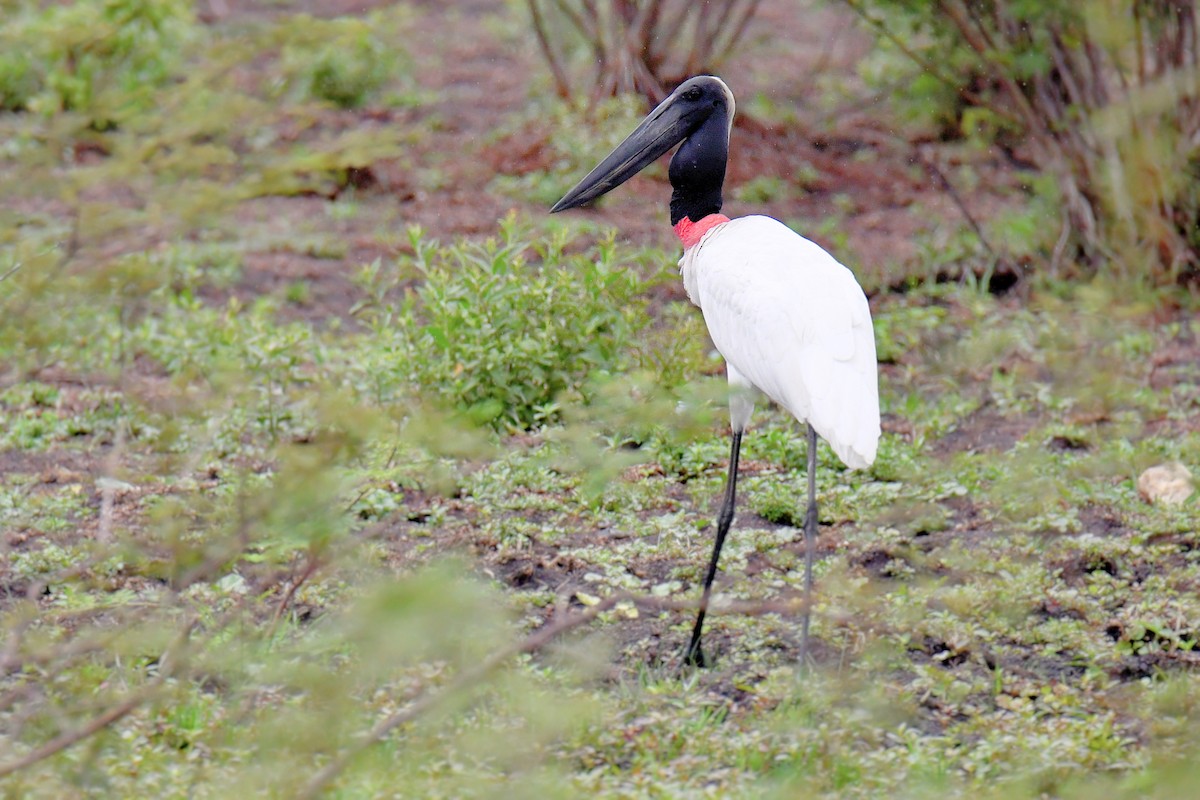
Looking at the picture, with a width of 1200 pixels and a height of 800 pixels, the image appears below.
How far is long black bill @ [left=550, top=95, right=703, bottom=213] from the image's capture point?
196 inches

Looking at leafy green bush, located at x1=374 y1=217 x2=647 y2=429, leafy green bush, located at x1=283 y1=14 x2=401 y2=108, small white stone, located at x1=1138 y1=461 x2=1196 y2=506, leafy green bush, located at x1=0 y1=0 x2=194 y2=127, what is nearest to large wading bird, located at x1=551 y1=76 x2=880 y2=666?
leafy green bush, located at x1=374 y1=217 x2=647 y2=429

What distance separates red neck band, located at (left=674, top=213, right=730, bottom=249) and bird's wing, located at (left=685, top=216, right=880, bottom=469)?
26 cm

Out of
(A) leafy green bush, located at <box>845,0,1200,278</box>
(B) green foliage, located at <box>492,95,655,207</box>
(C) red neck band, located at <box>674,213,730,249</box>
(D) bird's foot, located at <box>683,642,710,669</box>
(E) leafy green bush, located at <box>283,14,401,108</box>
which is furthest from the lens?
(E) leafy green bush, located at <box>283,14,401,108</box>

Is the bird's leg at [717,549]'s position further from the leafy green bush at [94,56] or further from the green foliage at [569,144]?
the green foliage at [569,144]

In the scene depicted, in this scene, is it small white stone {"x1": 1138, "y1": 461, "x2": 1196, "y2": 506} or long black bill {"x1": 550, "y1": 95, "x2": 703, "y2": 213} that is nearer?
long black bill {"x1": 550, "y1": 95, "x2": 703, "y2": 213}

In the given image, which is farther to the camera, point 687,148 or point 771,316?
point 687,148

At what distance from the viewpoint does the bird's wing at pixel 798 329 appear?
3.87m

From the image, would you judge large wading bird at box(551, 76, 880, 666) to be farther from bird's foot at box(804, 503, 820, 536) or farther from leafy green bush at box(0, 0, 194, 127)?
leafy green bush at box(0, 0, 194, 127)

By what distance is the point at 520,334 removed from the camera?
5586 mm

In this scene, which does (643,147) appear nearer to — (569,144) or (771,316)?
(771,316)

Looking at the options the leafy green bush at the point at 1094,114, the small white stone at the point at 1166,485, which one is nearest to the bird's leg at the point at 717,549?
the small white stone at the point at 1166,485

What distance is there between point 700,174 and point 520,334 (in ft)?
3.46

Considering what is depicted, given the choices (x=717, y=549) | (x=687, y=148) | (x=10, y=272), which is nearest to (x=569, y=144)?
(x=687, y=148)

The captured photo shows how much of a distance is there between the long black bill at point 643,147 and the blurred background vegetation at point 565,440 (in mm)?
496
